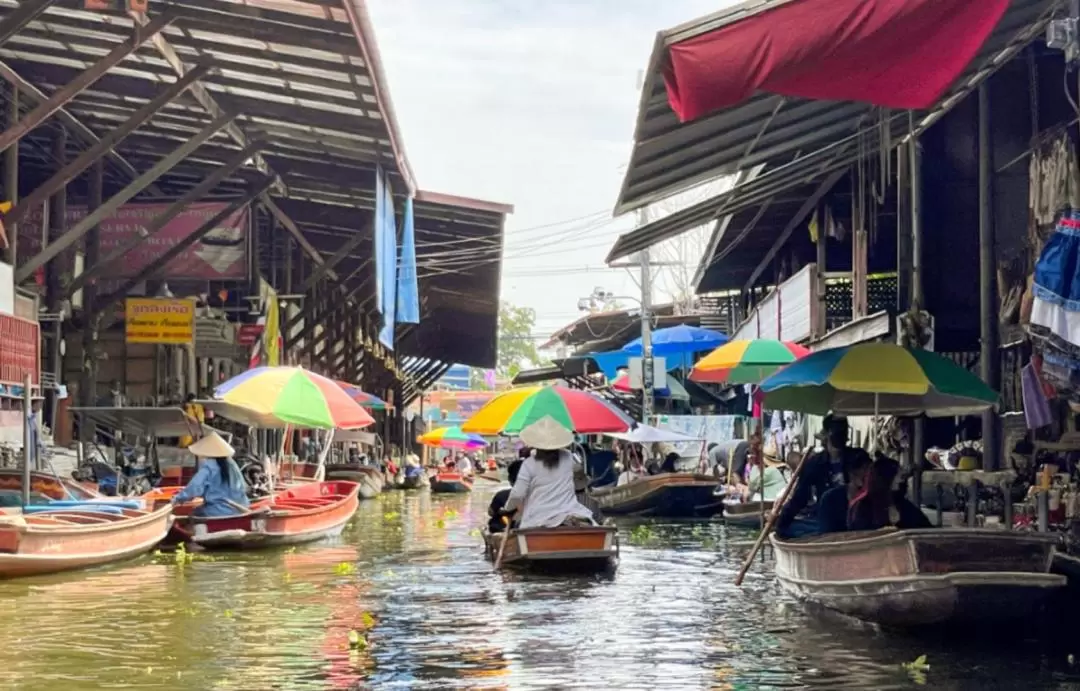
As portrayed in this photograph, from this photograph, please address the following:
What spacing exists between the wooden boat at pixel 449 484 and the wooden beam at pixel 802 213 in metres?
14.2

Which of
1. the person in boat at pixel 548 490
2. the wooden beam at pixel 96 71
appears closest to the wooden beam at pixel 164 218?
the wooden beam at pixel 96 71

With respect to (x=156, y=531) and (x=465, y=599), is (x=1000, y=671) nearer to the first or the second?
(x=465, y=599)

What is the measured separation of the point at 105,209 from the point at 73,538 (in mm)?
5027

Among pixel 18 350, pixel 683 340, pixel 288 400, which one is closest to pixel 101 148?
pixel 18 350

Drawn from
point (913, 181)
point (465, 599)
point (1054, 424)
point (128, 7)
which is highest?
point (128, 7)

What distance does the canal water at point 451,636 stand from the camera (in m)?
7.78

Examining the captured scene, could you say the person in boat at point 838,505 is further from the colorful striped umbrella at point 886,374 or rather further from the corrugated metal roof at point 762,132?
the corrugated metal roof at point 762,132

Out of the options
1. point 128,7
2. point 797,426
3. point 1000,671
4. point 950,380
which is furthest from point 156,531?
point 797,426

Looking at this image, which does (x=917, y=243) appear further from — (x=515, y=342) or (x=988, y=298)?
(x=515, y=342)

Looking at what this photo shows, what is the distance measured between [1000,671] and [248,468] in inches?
540

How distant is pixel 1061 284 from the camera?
9273 millimetres

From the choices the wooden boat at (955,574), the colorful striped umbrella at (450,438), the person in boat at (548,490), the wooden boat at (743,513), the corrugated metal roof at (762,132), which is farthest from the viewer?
the colorful striped umbrella at (450,438)

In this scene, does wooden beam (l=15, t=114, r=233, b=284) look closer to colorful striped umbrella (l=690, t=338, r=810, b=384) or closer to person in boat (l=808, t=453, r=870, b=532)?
colorful striped umbrella (l=690, t=338, r=810, b=384)

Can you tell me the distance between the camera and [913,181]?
1487 cm
